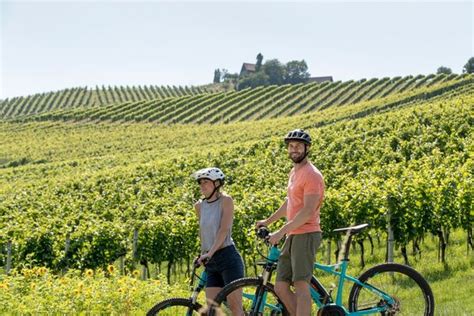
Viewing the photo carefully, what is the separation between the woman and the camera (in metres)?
5.77

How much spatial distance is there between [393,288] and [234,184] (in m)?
18.7

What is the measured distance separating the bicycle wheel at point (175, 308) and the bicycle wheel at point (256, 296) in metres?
0.37

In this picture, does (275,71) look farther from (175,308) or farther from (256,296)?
(256,296)

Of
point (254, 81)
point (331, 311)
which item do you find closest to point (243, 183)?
point (331, 311)

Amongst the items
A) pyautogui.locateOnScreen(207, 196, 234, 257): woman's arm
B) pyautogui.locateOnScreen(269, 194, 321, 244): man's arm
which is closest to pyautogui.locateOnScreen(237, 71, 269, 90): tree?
pyautogui.locateOnScreen(207, 196, 234, 257): woman's arm

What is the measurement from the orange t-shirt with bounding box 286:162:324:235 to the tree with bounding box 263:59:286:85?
14548cm

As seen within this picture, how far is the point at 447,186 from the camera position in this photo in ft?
44.6

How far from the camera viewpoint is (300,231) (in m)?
5.39

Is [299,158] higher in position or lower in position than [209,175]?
higher

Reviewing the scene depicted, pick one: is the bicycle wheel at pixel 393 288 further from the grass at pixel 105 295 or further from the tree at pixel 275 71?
the tree at pixel 275 71

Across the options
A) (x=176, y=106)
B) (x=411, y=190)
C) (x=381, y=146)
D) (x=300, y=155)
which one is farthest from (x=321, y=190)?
(x=176, y=106)

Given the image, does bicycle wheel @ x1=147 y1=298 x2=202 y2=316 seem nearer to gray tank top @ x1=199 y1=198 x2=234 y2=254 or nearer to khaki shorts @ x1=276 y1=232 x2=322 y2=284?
gray tank top @ x1=199 y1=198 x2=234 y2=254

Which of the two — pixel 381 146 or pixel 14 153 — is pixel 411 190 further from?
pixel 14 153

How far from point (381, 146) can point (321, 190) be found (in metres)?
Answer: 23.5
